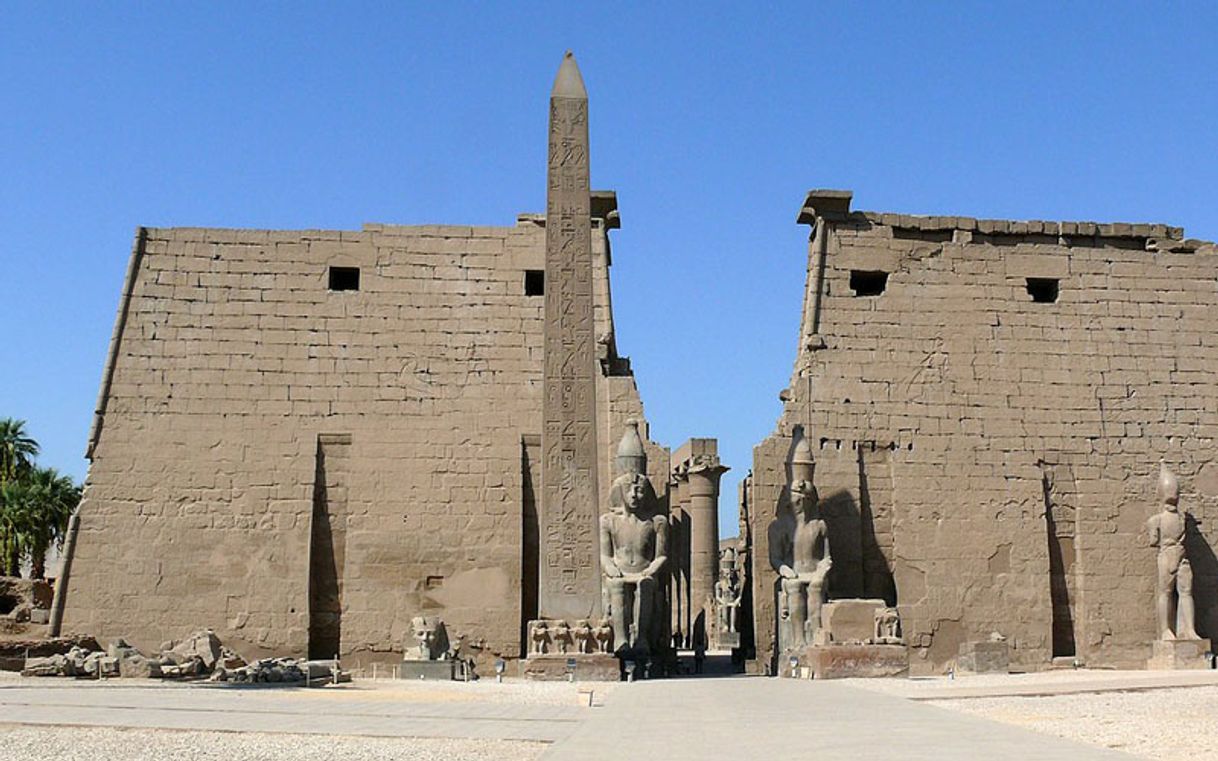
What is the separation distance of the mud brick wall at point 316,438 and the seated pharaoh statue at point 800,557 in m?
1.65

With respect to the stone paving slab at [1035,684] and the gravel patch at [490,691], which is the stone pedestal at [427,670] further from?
the stone paving slab at [1035,684]

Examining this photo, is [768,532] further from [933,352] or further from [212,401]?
[212,401]

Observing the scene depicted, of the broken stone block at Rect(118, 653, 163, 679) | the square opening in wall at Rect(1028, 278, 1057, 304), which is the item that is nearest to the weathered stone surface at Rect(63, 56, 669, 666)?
the broken stone block at Rect(118, 653, 163, 679)

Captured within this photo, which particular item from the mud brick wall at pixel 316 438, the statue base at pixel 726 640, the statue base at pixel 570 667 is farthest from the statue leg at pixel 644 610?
the statue base at pixel 726 640

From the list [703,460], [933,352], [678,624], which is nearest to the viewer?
[933,352]

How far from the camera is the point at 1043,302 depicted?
1508cm

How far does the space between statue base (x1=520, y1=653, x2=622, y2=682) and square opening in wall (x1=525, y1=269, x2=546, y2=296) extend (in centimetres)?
477

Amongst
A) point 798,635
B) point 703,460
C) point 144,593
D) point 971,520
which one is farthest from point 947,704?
point 703,460

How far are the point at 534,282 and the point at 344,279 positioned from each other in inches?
82.3

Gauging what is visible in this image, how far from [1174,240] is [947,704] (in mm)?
8808

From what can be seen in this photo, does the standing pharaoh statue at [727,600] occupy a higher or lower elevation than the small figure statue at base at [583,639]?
higher

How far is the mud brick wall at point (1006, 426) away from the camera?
14.1 metres

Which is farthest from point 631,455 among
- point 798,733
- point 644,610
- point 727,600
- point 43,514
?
point 43,514

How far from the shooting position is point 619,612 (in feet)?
40.5
